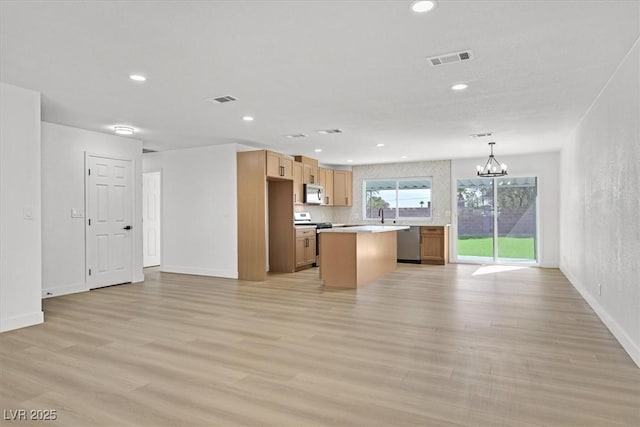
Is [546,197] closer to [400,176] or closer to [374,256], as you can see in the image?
[400,176]

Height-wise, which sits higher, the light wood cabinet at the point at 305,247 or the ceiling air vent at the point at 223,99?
the ceiling air vent at the point at 223,99

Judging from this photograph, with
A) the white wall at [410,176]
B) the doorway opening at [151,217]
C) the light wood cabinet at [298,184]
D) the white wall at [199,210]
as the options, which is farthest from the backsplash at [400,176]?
the doorway opening at [151,217]

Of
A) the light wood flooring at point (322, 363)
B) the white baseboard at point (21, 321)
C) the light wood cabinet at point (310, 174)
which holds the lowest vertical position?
the light wood flooring at point (322, 363)

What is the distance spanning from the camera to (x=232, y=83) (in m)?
3.96

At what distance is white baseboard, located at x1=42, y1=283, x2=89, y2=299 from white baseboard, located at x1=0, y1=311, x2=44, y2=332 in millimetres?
1437

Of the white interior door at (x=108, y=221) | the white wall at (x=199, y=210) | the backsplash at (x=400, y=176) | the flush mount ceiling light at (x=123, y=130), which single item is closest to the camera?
the flush mount ceiling light at (x=123, y=130)

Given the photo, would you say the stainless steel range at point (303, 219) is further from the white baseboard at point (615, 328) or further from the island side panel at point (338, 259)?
the white baseboard at point (615, 328)

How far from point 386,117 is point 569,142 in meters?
3.72

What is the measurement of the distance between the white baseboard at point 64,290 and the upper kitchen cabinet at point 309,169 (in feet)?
15.0

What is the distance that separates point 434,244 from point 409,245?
60 cm

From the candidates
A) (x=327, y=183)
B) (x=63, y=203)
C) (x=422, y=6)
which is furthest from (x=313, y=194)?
(x=422, y=6)

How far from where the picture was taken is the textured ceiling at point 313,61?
2.58 metres

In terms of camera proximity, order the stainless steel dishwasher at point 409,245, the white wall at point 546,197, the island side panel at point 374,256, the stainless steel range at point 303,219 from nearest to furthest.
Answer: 1. the island side panel at point 374,256
2. the white wall at point 546,197
3. the stainless steel range at point 303,219
4. the stainless steel dishwasher at point 409,245

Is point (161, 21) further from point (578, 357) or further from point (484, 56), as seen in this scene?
point (578, 357)
